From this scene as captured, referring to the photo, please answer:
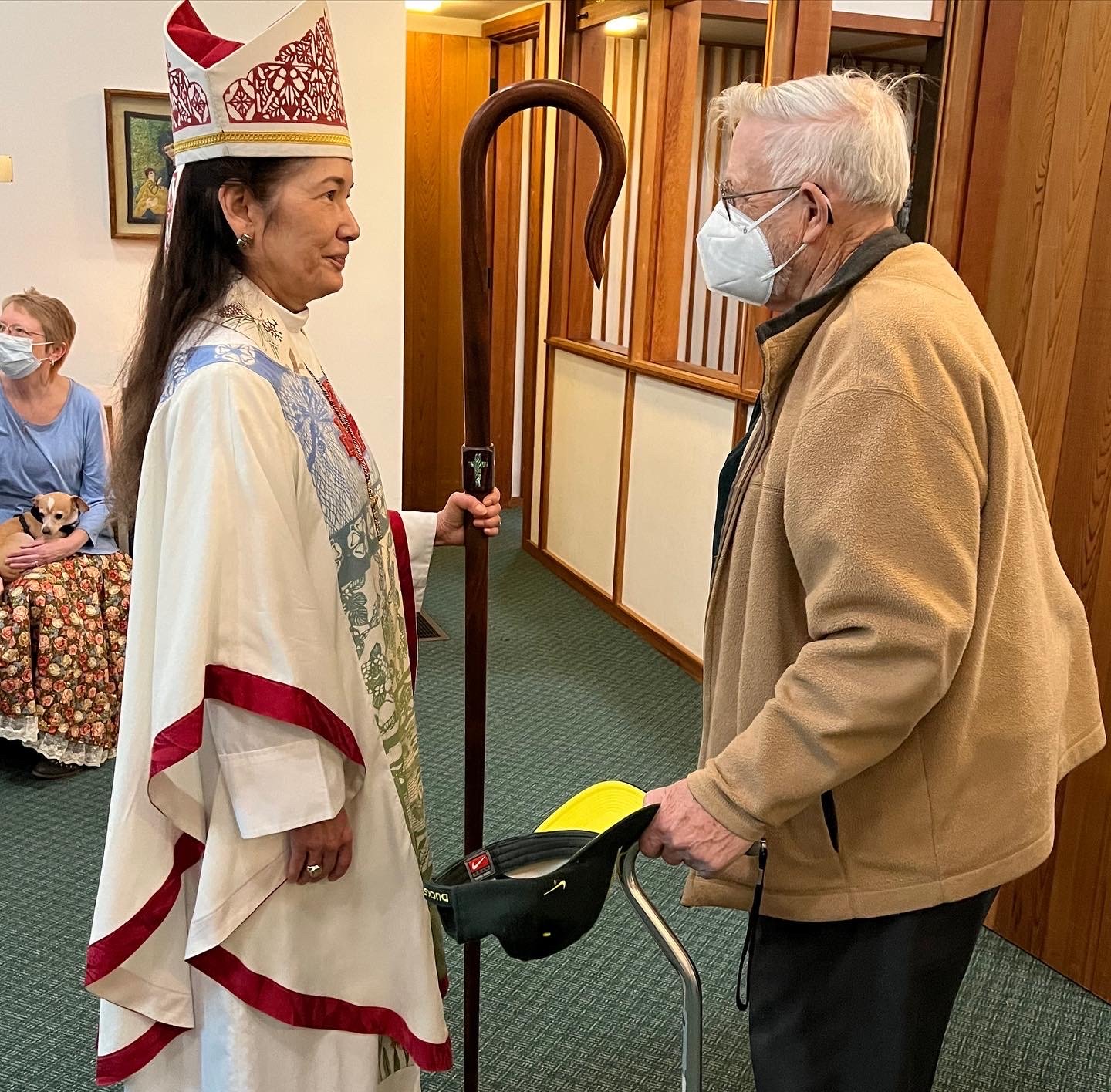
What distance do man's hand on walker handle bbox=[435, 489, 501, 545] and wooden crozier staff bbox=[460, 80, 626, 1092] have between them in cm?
1

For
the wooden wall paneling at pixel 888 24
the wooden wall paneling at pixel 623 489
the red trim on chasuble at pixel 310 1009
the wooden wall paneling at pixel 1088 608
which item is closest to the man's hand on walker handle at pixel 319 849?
the red trim on chasuble at pixel 310 1009

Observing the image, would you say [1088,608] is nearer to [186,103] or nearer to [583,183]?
[186,103]

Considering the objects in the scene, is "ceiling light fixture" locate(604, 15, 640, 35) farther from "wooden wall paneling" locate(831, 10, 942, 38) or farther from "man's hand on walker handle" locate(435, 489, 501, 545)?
"man's hand on walker handle" locate(435, 489, 501, 545)

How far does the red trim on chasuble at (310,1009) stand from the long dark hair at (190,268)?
65 cm

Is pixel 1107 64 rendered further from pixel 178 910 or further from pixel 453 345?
pixel 453 345

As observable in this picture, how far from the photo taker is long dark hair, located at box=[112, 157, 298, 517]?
141 centimetres

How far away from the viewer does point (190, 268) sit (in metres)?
1.43

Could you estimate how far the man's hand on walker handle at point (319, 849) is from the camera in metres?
1.40

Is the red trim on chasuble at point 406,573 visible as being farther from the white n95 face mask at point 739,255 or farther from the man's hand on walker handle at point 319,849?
the white n95 face mask at point 739,255

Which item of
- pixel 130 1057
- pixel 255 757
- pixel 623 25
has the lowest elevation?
pixel 130 1057

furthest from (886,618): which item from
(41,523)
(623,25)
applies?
(623,25)

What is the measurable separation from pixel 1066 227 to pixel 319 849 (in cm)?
173

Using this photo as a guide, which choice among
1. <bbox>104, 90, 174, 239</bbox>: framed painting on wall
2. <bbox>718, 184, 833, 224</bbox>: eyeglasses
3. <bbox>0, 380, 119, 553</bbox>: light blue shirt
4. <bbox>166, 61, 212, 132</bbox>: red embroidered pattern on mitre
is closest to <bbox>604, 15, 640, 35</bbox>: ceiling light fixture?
<bbox>104, 90, 174, 239</bbox>: framed painting on wall

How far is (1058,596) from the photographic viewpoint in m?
1.31
